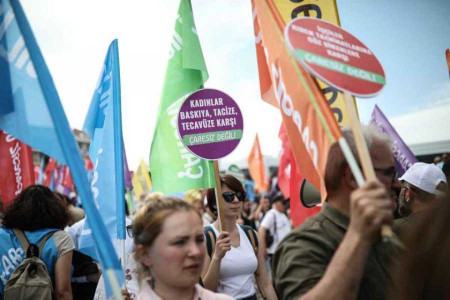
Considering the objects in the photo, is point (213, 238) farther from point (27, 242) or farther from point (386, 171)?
point (386, 171)

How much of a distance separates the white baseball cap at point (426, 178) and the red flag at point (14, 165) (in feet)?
13.1

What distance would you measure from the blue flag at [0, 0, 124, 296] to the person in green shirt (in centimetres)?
75

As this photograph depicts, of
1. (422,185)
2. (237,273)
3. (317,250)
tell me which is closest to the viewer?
(317,250)

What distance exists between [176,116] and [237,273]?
148cm

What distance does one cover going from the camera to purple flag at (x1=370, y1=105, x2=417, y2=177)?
4.36 metres

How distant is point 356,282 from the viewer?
146 cm

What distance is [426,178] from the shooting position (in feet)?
11.3

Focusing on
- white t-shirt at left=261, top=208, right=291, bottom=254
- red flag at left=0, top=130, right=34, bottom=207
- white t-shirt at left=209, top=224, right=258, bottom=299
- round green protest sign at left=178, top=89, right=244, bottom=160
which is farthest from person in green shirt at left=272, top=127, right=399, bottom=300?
white t-shirt at left=261, top=208, right=291, bottom=254

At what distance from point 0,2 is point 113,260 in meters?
1.40

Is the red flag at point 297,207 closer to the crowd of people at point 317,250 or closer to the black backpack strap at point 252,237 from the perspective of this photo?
the black backpack strap at point 252,237

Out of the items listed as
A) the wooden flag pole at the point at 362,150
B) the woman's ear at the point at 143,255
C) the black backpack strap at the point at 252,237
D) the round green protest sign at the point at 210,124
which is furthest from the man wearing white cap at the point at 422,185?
the woman's ear at the point at 143,255

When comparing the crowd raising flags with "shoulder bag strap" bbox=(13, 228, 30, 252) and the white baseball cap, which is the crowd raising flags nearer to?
"shoulder bag strap" bbox=(13, 228, 30, 252)

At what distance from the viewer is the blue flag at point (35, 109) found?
183 centimetres

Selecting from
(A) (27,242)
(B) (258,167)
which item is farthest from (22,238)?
(B) (258,167)
